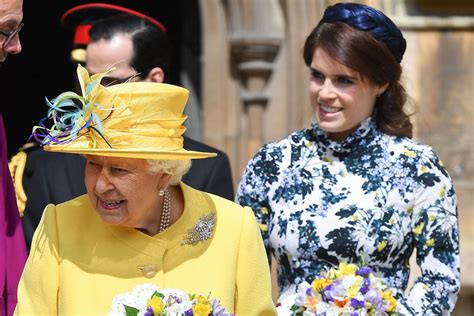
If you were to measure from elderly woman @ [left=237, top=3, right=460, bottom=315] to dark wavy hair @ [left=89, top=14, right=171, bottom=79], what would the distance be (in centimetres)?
64

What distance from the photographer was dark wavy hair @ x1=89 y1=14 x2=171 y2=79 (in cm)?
425

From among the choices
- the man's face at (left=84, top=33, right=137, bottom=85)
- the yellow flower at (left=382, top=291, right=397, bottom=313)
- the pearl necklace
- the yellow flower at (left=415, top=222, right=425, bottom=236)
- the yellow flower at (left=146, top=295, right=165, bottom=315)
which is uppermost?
the man's face at (left=84, top=33, right=137, bottom=85)

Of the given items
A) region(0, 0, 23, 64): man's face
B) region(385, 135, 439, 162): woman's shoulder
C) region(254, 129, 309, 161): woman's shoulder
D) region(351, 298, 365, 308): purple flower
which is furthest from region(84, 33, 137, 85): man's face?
region(351, 298, 365, 308): purple flower

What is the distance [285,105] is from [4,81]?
325 centimetres

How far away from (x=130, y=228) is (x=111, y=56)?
116 centimetres

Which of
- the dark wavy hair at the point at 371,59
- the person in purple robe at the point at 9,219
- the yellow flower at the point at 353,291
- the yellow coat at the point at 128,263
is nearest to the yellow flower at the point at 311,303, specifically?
the yellow flower at the point at 353,291

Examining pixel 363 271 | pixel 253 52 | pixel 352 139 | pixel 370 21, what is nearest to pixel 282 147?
pixel 352 139

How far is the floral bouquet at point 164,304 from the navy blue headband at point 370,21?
1.19 m

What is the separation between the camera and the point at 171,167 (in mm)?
3150

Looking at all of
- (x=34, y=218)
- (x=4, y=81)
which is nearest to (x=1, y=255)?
(x=34, y=218)

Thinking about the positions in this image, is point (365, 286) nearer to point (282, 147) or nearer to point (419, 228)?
point (419, 228)

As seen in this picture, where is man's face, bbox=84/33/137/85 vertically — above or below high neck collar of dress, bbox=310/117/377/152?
above

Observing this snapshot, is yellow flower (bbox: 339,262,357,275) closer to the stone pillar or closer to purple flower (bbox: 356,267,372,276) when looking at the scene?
purple flower (bbox: 356,267,372,276)

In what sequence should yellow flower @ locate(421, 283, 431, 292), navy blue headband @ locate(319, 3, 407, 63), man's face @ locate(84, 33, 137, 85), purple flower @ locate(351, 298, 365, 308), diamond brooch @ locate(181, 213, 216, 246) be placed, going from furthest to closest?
man's face @ locate(84, 33, 137, 85) < navy blue headband @ locate(319, 3, 407, 63) < yellow flower @ locate(421, 283, 431, 292) < purple flower @ locate(351, 298, 365, 308) < diamond brooch @ locate(181, 213, 216, 246)
